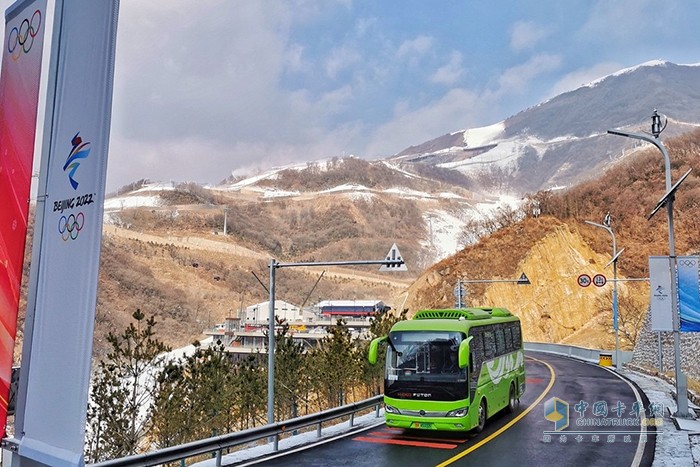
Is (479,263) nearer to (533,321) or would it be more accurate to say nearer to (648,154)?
(533,321)

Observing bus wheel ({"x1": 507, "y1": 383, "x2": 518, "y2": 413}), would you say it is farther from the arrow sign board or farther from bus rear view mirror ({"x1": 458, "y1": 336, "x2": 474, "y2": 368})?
the arrow sign board

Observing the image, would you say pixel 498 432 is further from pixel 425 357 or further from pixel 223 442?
pixel 223 442

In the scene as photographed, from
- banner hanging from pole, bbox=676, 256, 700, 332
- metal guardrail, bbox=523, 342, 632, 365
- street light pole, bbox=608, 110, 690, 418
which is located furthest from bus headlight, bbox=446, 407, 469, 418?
metal guardrail, bbox=523, 342, 632, 365

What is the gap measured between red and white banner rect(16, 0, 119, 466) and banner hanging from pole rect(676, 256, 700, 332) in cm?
1753

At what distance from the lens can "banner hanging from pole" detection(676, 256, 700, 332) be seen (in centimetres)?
1745

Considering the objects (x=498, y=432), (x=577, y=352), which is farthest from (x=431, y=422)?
(x=577, y=352)

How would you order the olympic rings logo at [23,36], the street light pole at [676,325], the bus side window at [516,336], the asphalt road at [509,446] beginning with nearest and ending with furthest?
the olympic rings logo at [23,36], the asphalt road at [509,446], the street light pole at [676,325], the bus side window at [516,336]

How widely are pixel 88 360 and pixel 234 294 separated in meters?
122

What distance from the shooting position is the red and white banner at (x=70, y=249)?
5141 millimetres

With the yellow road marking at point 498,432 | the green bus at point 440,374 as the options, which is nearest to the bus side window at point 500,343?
the green bus at point 440,374

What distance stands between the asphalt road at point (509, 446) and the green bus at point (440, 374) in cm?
62

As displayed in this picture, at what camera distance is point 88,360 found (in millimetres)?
5020

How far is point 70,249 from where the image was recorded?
5414 millimetres

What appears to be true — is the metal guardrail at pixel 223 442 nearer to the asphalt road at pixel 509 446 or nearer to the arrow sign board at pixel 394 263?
the asphalt road at pixel 509 446
